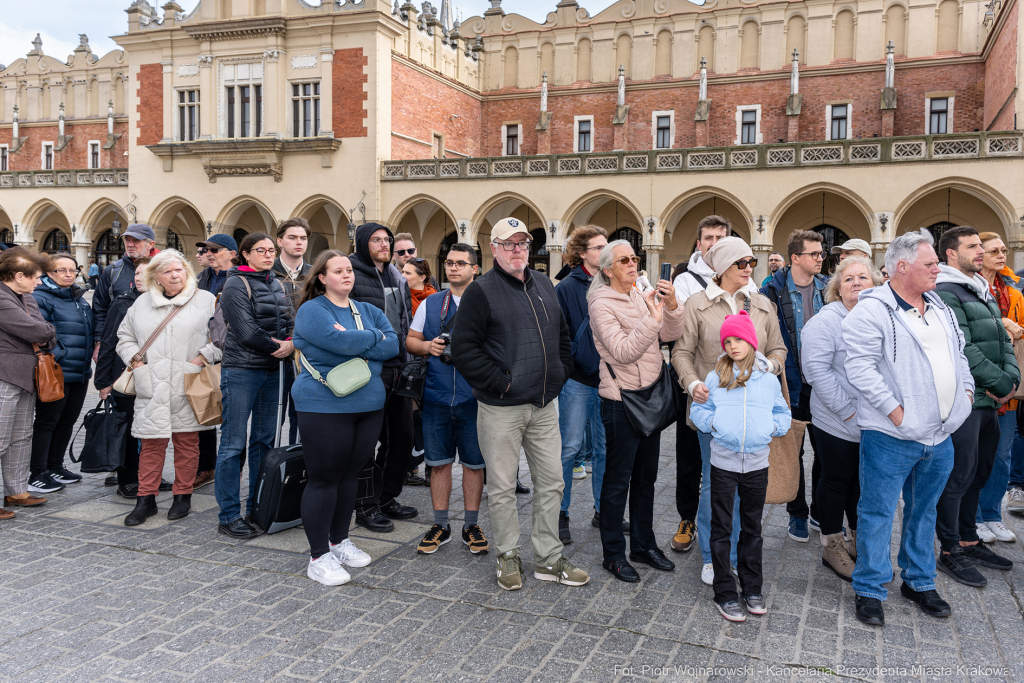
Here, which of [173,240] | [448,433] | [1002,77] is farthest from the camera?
[173,240]

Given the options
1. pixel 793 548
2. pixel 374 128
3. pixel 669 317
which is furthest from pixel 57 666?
pixel 374 128

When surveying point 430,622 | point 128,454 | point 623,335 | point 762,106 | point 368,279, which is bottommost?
point 430,622

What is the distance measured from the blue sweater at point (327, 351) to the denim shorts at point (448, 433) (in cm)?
59

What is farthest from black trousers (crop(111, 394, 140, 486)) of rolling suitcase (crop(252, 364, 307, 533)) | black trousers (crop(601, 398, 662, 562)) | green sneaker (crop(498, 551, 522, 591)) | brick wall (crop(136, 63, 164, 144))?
brick wall (crop(136, 63, 164, 144))

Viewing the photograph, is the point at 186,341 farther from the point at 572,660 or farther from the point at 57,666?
the point at 572,660

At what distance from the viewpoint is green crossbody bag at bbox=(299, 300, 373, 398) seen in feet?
12.7

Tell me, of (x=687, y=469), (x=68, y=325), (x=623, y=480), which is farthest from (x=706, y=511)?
(x=68, y=325)

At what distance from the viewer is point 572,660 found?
3131 mm

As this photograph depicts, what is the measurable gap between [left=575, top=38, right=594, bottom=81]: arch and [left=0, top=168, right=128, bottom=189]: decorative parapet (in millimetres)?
17508

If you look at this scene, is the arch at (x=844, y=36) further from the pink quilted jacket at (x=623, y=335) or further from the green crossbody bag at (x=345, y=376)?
the green crossbody bag at (x=345, y=376)

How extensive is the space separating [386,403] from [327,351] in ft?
3.70

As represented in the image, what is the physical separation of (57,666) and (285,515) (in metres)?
1.66

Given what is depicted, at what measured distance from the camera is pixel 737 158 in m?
20.6

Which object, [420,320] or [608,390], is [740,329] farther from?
[420,320]
